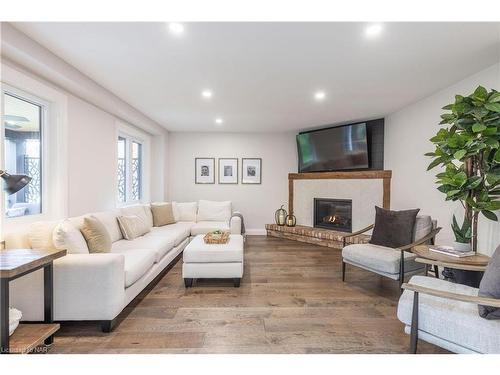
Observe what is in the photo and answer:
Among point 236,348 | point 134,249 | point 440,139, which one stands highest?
point 440,139

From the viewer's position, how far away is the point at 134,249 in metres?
3.01

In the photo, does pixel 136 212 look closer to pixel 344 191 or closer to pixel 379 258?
pixel 379 258

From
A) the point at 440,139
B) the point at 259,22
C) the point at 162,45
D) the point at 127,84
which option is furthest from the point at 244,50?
the point at 440,139

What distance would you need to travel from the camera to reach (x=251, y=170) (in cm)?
604

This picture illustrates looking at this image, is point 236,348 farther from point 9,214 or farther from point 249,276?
point 9,214

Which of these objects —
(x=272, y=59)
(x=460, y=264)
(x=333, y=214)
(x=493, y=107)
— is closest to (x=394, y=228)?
(x=460, y=264)

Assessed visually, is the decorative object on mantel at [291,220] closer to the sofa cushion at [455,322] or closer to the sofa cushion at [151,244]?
the sofa cushion at [151,244]

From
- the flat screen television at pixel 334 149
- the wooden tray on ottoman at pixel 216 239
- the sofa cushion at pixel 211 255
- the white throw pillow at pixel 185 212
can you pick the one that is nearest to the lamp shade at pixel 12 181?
the sofa cushion at pixel 211 255

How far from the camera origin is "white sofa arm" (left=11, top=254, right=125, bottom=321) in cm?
199

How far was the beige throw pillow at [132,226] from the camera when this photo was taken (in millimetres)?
3480

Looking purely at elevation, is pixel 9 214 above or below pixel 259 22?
below

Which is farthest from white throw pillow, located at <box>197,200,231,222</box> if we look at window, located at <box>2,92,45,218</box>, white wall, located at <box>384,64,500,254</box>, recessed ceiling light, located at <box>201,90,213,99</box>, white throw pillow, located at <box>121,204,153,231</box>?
white wall, located at <box>384,64,500,254</box>
